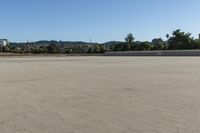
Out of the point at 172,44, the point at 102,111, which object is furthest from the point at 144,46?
the point at 102,111

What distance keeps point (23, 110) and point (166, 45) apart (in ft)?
329

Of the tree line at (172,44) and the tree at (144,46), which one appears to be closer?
the tree line at (172,44)

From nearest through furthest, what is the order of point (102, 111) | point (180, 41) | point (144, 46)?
point (102, 111) → point (180, 41) → point (144, 46)

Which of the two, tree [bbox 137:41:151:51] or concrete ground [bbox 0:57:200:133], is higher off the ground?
tree [bbox 137:41:151:51]

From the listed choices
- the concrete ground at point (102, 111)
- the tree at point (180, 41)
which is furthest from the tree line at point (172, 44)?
the concrete ground at point (102, 111)

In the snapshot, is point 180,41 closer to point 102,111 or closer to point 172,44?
point 172,44

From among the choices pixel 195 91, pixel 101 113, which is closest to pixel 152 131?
pixel 101 113

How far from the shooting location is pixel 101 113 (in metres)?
7.29

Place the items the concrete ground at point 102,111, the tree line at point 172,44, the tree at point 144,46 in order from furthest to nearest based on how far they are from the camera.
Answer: the tree at point 144,46 < the tree line at point 172,44 < the concrete ground at point 102,111

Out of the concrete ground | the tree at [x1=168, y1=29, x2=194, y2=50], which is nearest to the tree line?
the tree at [x1=168, y1=29, x2=194, y2=50]

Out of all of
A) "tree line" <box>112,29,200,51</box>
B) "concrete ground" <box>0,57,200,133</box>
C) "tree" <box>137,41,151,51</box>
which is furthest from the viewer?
"tree" <box>137,41,151,51</box>

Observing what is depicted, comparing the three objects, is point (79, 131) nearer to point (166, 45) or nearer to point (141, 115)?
point (141, 115)

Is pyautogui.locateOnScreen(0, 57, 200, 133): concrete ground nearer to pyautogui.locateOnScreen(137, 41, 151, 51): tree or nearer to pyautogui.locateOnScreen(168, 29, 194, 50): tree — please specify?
pyautogui.locateOnScreen(168, 29, 194, 50): tree

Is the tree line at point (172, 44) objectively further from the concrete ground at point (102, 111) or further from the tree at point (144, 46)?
the concrete ground at point (102, 111)
